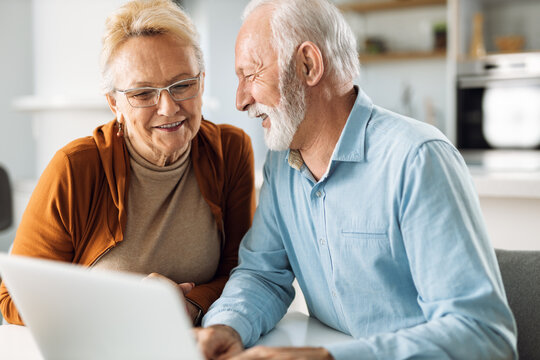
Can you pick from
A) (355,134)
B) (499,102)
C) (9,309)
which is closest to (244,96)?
(355,134)

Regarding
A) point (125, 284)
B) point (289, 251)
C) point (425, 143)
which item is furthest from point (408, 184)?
point (125, 284)

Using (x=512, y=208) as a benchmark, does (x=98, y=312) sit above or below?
above

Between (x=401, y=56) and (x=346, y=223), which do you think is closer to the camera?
(x=346, y=223)

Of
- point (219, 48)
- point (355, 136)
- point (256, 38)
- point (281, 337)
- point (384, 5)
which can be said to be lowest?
point (281, 337)

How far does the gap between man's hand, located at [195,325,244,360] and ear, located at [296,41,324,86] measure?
566mm

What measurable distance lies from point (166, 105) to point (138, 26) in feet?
0.64

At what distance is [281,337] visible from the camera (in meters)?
1.19

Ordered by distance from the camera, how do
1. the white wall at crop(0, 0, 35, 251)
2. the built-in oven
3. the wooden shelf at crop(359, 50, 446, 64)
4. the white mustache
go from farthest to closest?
the wooden shelf at crop(359, 50, 446, 64) < the white wall at crop(0, 0, 35, 251) < the built-in oven < the white mustache

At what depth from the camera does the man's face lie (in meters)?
1.25

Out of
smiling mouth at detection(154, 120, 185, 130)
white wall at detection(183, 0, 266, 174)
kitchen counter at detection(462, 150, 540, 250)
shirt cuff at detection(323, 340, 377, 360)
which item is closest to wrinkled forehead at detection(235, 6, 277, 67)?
smiling mouth at detection(154, 120, 185, 130)

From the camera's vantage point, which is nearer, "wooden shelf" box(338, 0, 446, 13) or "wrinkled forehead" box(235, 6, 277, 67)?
"wrinkled forehead" box(235, 6, 277, 67)

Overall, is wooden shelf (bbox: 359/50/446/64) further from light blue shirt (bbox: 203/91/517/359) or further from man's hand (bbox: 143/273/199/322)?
man's hand (bbox: 143/273/199/322)

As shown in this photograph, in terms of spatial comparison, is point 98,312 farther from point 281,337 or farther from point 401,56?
point 401,56

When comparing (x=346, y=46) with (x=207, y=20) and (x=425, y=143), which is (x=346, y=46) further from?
(x=207, y=20)
